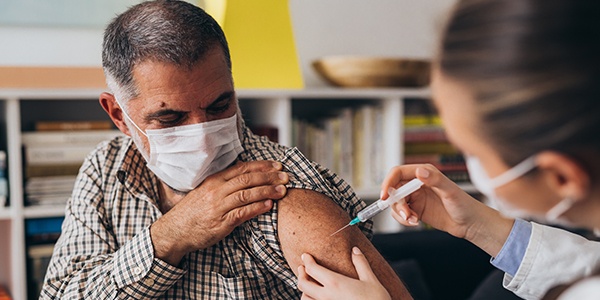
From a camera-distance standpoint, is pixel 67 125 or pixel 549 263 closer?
pixel 549 263

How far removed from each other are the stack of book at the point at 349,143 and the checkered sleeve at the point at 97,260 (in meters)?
1.24

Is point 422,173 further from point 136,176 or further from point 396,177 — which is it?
point 136,176

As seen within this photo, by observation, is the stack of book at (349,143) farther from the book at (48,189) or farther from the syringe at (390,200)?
the syringe at (390,200)

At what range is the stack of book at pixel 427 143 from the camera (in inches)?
112

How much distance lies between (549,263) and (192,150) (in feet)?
2.50

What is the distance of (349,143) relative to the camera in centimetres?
276

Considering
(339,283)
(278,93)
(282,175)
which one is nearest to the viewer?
(339,283)

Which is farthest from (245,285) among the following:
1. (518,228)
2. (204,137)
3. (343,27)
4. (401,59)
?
(343,27)

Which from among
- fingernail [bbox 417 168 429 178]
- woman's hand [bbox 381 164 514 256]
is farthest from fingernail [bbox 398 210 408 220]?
fingernail [bbox 417 168 429 178]

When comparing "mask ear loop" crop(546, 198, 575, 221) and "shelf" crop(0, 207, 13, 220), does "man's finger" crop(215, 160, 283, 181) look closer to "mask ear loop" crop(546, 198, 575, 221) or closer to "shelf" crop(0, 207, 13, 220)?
"mask ear loop" crop(546, 198, 575, 221)

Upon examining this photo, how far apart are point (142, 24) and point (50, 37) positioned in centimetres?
141

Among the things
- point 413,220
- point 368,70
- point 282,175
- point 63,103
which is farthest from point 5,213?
point 413,220

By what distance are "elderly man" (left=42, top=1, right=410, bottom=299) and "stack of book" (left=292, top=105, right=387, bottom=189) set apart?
1.22m

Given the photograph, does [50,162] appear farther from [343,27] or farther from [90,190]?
[343,27]
